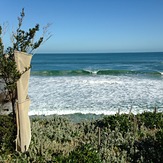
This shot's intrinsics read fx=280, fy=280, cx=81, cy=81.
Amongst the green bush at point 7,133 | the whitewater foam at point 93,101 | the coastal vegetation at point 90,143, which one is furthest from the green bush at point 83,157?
the whitewater foam at point 93,101

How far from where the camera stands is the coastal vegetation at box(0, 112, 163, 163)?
684cm

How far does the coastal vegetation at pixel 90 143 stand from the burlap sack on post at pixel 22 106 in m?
0.26

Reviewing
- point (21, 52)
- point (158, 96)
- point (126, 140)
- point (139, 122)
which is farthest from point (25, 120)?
point (158, 96)

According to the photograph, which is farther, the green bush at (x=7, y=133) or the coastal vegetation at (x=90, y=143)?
the green bush at (x=7, y=133)

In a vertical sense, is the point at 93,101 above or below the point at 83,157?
below

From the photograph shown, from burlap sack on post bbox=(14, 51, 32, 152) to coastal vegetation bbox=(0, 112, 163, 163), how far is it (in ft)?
0.86

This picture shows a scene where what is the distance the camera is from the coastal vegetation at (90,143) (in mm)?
6844

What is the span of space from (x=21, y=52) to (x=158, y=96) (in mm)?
14051

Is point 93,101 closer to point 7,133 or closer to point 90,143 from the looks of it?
point 90,143

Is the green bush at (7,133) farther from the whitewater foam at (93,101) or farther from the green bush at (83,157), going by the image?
the whitewater foam at (93,101)

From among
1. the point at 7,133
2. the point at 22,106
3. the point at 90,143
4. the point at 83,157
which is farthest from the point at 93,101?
the point at 83,157

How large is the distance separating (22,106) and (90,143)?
2292 mm

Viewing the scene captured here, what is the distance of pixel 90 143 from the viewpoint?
8016mm

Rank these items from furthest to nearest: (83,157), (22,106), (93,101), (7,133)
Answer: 1. (93,101)
2. (7,133)
3. (22,106)
4. (83,157)
